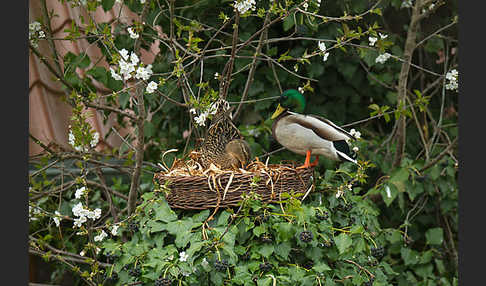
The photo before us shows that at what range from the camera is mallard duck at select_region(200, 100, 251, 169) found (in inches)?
76.0

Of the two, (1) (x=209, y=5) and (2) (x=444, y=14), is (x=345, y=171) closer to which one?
(1) (x=209, y=5)

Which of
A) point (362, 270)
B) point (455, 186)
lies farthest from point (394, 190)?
point (362, 270)

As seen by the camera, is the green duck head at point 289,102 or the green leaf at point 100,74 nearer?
the green duck head at point 289,102

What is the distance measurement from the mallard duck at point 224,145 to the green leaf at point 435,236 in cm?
133

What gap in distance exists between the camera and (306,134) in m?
1.90

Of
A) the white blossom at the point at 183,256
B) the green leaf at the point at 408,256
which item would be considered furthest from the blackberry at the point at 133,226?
the green leaf at the point at 408,256

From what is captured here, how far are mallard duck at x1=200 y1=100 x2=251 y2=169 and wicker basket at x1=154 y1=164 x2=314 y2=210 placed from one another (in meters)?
0.16

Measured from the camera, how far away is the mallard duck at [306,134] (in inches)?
74.9

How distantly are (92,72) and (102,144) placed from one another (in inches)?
24.7

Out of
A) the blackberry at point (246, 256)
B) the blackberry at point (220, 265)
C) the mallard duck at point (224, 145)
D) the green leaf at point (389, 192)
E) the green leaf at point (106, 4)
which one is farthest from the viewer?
the green leaf at point (389, 192)

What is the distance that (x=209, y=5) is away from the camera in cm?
255

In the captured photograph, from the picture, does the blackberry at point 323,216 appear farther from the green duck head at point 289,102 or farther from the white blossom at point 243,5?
the white blossom at point 243,5

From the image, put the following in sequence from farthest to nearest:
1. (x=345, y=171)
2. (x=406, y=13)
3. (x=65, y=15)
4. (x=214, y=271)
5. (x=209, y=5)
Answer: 1. (x=406, y=13)
2. (x=65, y=15)
3. (x=209, y=5)
4. (x=345, y=171)
5. (x=214, y=271)

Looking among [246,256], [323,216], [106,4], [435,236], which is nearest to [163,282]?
[246,256]
